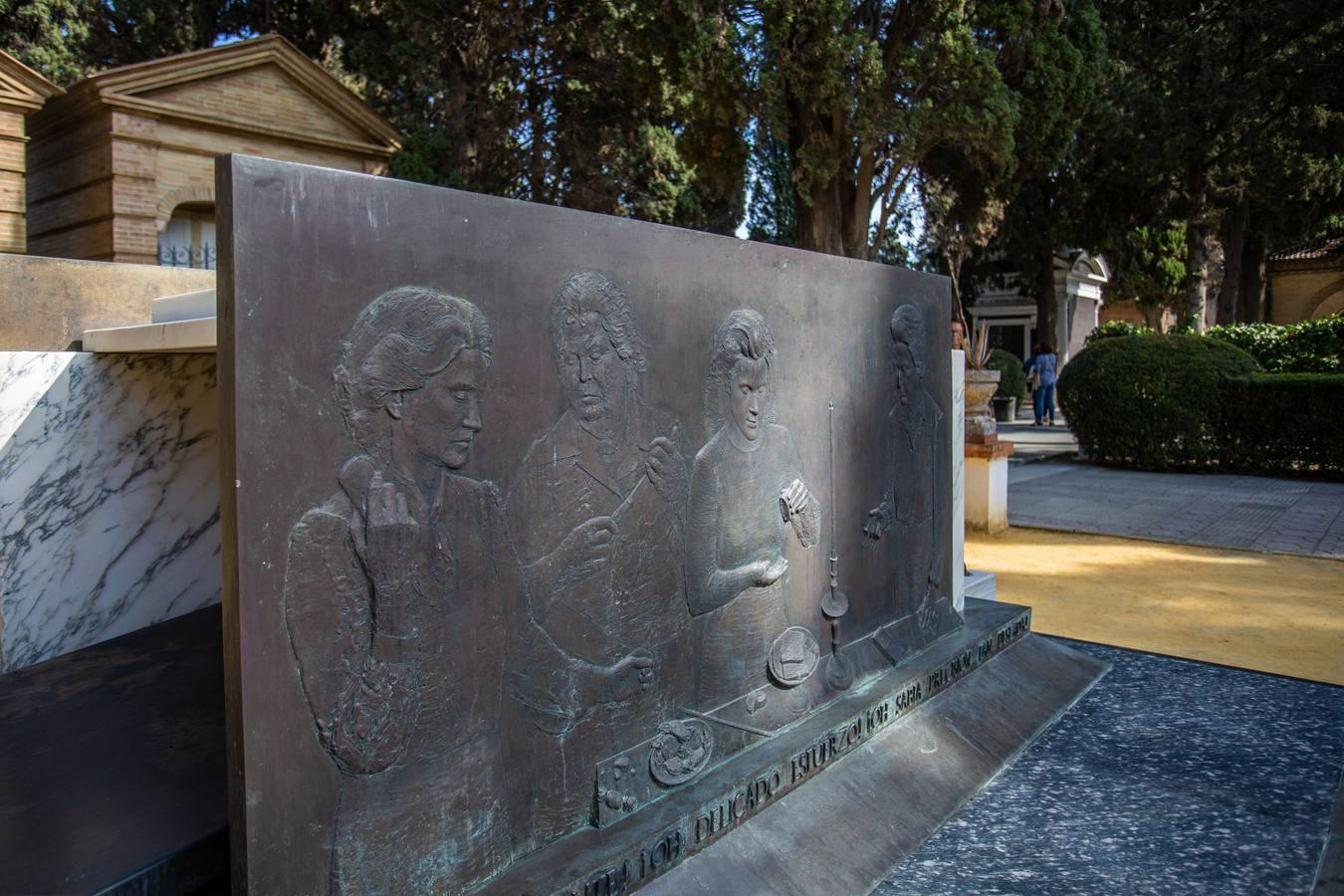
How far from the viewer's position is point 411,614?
76.6 inches

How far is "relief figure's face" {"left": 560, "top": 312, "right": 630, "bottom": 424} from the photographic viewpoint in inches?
90.3

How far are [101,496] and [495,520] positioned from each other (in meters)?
2.09

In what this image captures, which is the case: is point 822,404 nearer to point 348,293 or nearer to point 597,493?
point 597,493

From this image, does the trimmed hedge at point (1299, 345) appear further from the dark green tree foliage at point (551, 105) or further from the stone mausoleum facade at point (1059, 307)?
the dark green tree foliage at point (551, 105)

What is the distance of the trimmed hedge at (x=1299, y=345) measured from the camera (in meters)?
14.9

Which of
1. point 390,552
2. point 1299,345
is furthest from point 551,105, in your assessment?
point 390,552

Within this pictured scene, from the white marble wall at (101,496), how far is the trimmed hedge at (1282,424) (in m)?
12.9

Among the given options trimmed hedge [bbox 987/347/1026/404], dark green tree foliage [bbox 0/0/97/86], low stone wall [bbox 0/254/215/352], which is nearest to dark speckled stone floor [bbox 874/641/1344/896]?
low stone wall [bbox 0/254/215/352]

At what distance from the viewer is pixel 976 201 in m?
15.6

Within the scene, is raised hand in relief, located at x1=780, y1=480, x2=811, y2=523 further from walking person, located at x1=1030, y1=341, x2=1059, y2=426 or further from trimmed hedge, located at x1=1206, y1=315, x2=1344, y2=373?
walking person, located at x1=1030, y1=341, x2=1059, y2=426

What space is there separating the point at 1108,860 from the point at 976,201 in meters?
14.4

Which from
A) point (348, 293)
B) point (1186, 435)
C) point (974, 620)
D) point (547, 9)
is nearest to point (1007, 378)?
point (1186, 435)

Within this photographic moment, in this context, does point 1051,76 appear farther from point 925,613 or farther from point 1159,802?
point 1159,802

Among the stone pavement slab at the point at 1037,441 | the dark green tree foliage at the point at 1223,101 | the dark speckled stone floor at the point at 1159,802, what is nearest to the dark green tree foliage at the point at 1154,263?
the dark green tree foliage at the point at 1223,101
